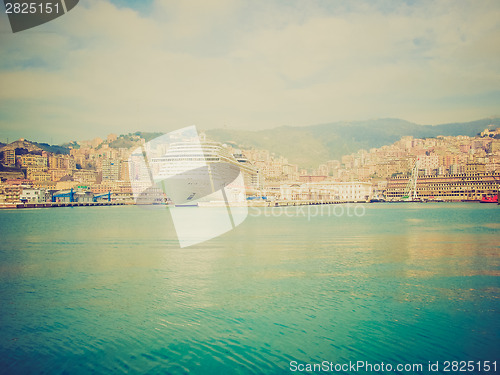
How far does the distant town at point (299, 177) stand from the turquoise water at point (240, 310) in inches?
1875

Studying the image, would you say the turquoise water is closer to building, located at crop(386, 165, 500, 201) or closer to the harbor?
the harbor

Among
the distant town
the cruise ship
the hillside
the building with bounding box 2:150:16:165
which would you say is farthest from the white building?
the hillside

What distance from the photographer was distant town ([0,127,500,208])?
69.7 metres

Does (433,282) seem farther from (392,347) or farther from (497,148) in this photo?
(497,148)

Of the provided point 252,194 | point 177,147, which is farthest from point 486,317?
point 252,194

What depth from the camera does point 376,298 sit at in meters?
7.57

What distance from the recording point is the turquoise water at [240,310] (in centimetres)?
514

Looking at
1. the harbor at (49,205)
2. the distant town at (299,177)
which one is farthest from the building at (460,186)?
the harbor at (49,205)

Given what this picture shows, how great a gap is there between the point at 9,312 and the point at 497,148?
122 metres

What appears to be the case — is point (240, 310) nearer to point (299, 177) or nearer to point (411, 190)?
point (411, 190)

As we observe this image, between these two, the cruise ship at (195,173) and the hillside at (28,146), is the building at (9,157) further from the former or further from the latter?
the cruise ship at (195,173)

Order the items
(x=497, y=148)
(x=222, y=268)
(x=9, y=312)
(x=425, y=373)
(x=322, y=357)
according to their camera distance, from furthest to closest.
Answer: (x=497, y=148) < (x=222, y=268) < (x=9, y=312) < (x=322, y=357) < (x=425, y=373)

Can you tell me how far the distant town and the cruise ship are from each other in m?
9.31

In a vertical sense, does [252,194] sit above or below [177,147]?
below
